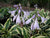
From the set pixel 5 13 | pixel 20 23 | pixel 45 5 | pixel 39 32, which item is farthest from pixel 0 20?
pixel 45 5

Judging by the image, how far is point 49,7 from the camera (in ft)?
20.9

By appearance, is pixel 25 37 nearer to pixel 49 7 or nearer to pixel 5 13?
pixel 5 13

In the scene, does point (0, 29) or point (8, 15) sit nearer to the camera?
point (0, 29)

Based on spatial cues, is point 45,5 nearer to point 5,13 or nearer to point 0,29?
point 5,13

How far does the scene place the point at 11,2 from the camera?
277 inches

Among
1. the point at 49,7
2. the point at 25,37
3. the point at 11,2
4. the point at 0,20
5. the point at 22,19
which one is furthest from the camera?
the point at 11,2

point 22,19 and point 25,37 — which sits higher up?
point 22,19

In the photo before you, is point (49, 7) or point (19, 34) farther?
point (49, 7)

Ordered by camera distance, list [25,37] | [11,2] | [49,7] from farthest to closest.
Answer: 1. [11,2]
2. [49,7]
3. [25,37]

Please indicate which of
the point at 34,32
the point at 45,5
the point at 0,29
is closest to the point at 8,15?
the point at 0,29

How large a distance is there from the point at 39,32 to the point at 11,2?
5.35 metres

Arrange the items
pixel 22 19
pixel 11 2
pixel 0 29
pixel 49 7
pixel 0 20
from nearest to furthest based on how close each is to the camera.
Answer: pixel 22 19, pixel 0 29, pixel 0 20, pixel 49 7, pixel 11 2

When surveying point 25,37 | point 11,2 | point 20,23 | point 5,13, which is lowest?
point 25,37

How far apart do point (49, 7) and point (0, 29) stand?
4.82 metres
